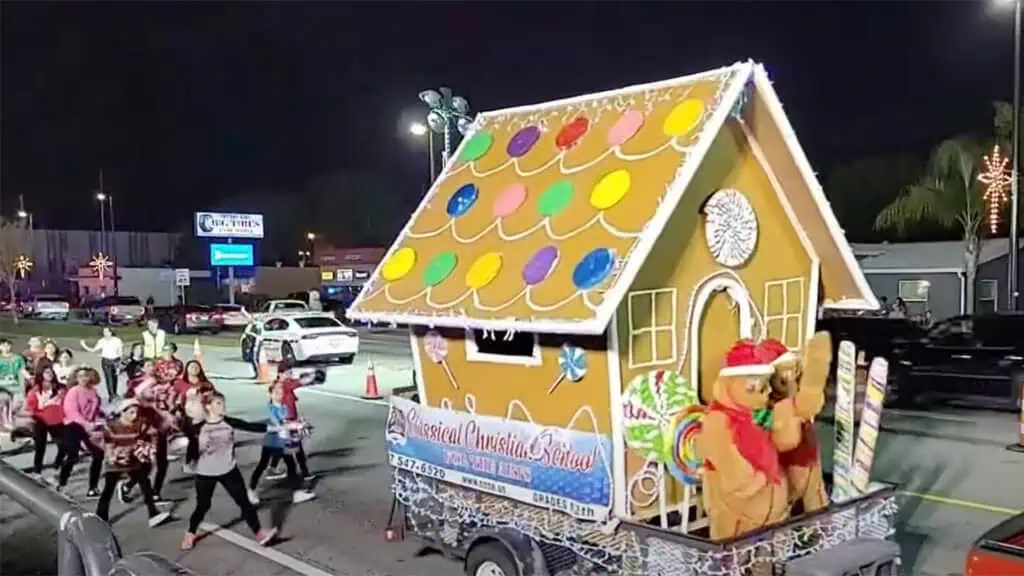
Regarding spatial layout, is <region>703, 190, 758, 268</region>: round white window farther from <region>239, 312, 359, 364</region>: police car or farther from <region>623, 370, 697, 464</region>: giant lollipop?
<region>239, 312, 359, 364</region>: police car

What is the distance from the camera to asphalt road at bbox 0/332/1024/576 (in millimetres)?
8305

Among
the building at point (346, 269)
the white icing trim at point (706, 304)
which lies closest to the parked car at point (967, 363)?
A: the white icing trim at point (706, 304)

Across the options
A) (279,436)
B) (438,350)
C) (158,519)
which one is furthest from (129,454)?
(438,350)

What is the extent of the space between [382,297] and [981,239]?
28.4m

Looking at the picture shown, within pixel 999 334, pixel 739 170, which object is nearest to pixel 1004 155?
pixel 999 334

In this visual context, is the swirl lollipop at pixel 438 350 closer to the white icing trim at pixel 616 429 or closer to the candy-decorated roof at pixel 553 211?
the candy-decorated roof at pixel 553 211

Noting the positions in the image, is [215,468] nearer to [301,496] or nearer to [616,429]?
[301,496]

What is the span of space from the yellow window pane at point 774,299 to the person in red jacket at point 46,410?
353 inches

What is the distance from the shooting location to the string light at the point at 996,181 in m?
25.9

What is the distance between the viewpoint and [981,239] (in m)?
30.6

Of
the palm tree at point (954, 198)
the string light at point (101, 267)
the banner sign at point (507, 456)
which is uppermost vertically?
the palm tree at point (954, 198)

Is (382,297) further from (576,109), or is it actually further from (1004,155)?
(1004,155)

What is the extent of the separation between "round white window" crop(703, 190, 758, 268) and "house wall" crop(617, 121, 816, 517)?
0.06 meters

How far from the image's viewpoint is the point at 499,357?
6.81m
